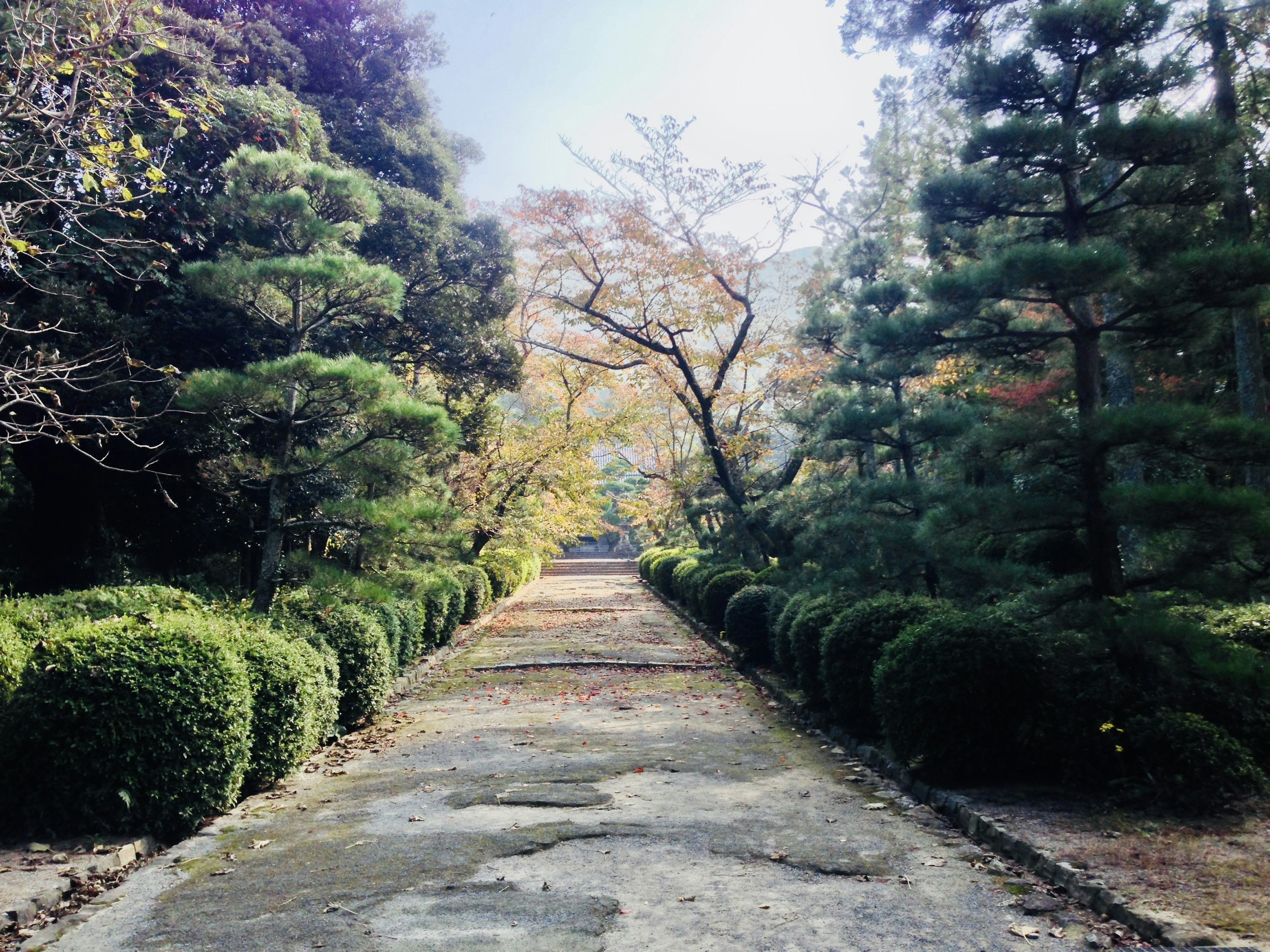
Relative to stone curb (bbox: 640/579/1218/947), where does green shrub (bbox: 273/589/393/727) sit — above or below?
above

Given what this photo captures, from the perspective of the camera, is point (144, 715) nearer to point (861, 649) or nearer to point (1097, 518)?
point (861, 649)

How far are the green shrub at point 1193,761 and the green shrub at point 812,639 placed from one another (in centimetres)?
346

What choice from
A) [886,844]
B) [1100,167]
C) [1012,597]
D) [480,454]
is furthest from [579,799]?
[480,454]

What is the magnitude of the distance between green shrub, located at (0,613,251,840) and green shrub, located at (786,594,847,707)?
5181mm

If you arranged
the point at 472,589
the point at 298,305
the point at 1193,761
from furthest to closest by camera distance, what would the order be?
the point at 472,589 → the point at 298,305 → the point at 1193,761

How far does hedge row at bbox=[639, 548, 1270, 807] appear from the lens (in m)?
4.89

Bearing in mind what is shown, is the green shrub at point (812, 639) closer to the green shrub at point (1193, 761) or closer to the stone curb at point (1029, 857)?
the stone curb at point (1029, 857)

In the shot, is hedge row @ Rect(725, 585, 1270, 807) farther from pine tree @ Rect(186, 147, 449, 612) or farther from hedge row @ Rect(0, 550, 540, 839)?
pine tree @ Rect(186, 147, 449, 612)

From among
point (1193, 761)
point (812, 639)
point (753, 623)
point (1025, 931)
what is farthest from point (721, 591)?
point (1025, 931)

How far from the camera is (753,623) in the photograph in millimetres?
12438

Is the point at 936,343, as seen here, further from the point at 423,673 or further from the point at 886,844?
the point at 423,673

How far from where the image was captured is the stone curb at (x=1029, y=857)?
11.0 ft

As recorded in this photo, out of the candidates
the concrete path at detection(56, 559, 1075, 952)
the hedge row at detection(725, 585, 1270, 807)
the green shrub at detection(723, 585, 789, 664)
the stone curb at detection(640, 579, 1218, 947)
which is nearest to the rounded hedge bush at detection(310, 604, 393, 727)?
the concrete path at detection(56, 559, 1075, 952)

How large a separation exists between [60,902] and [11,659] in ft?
6.85
